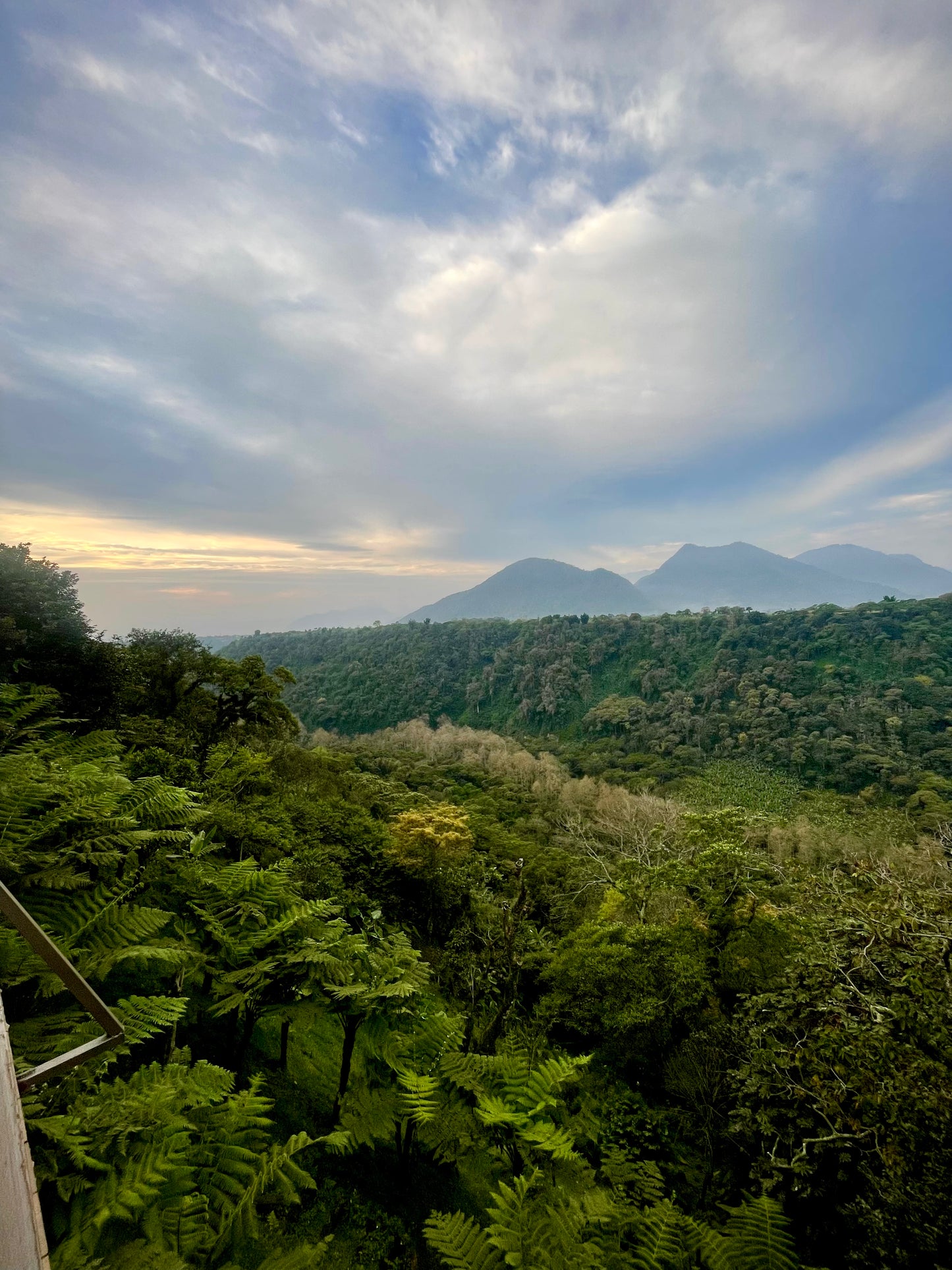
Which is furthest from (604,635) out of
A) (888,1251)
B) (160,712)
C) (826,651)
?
(888,1251)

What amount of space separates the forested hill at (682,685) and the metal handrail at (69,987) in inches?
1954

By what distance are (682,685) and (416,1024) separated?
7428 cm

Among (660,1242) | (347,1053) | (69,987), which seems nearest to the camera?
(69,987)

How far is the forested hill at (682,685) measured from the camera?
159 ft

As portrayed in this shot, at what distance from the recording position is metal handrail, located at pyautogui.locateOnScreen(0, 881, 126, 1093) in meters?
1.33

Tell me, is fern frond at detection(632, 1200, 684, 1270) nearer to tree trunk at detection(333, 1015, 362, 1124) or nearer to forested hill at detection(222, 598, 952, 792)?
tree trunk at detection(333, 1015, 362, 1124)

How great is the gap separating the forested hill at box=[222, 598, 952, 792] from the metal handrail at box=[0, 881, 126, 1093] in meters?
49.6

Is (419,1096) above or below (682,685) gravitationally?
above

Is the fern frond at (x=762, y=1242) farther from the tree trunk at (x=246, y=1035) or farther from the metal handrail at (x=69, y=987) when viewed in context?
the metal handrail at (x=69, y=987)

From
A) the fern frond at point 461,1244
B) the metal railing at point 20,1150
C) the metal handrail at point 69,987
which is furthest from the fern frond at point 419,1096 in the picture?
the metal railing at point 20,1150

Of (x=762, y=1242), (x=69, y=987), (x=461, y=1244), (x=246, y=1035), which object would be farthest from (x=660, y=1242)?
(x=69, y=987)

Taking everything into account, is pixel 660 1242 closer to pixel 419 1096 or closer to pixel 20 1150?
pixel 419 1096

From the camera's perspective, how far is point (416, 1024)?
4.43 m

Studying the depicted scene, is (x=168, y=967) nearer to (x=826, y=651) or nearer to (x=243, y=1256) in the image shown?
(x=243, y=1256)
